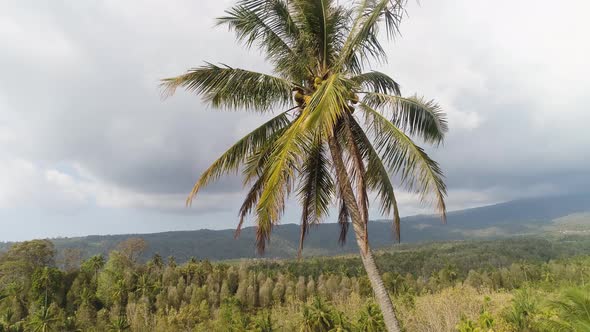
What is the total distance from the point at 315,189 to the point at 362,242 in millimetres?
2347

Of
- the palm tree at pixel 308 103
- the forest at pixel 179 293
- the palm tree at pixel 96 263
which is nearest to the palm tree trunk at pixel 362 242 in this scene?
the palm tree at pixel 308 103

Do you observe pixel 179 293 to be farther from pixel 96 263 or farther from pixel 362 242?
pixel 362 242

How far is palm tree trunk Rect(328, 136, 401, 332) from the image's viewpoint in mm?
7129

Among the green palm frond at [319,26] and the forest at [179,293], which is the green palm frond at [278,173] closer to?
the green palm frond at [319,26]

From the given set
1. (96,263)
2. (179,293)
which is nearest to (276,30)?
(179,293)

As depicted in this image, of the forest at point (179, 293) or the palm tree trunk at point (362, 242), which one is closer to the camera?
the palm tree trunk at point (362, 242)

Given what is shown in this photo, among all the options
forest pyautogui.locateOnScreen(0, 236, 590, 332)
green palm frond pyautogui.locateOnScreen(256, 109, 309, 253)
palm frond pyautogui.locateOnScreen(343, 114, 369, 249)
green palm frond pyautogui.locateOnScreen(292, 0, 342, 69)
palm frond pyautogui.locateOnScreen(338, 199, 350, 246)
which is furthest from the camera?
forest pyautogui.locateOnScreen(0, 236, 590, 332)

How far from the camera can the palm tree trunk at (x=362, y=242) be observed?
713cm

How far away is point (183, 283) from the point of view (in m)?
69.0

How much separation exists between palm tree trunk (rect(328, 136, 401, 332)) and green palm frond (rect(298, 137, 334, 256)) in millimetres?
1164

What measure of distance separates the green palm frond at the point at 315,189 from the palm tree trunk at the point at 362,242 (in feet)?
3.82

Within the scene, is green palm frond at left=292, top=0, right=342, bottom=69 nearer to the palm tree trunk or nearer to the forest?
the palm tree trunk

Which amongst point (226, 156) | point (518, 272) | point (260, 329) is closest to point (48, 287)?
point (260, 329)

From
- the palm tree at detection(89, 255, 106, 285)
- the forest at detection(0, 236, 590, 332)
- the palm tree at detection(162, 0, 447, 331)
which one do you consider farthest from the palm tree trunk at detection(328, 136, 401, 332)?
the palm tree at detection(89, 255, 106, 285)
